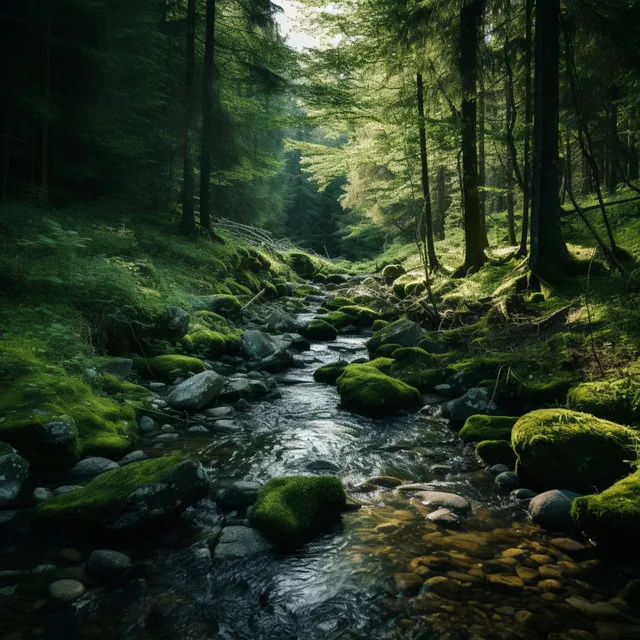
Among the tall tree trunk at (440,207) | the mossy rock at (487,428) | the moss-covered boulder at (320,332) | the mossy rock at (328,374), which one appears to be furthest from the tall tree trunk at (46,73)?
the tall tree trunk at (440,207)

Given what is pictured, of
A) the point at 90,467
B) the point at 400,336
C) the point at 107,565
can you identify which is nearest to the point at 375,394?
the point at 400,336

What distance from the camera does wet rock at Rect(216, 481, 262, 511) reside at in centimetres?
388

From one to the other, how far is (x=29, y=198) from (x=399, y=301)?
10.0 meters

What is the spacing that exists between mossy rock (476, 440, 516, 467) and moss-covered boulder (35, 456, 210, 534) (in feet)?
9.85

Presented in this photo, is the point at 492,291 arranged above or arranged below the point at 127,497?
above

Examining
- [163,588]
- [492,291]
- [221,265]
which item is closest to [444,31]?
[492,291]

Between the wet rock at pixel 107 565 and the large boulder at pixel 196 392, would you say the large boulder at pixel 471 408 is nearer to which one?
the large boulder at pixel 196 392

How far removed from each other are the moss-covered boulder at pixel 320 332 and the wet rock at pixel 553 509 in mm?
8126

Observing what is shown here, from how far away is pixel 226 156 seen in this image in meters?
17.9

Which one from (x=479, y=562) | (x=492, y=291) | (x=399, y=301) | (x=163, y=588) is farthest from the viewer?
(x=399, y=301)

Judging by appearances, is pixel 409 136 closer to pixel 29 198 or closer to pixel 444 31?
pixel 444 31

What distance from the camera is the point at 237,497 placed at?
12.8 feet

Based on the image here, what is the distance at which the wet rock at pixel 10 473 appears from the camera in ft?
11.5

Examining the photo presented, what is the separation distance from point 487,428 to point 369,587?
286 cm
